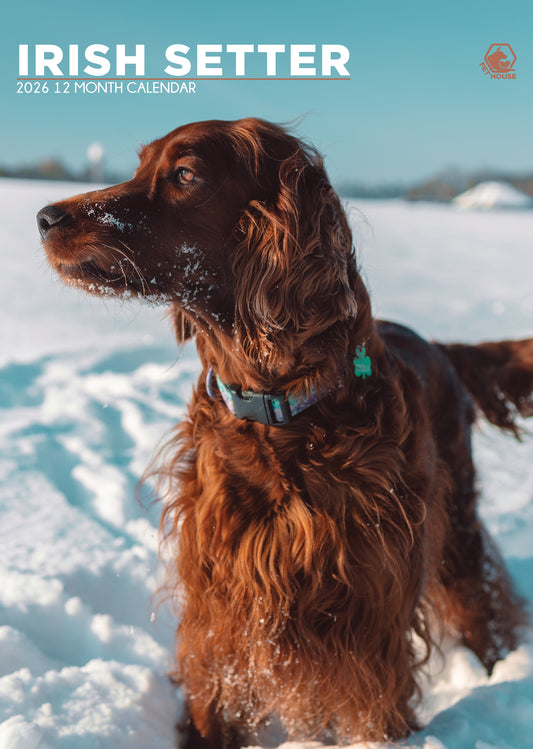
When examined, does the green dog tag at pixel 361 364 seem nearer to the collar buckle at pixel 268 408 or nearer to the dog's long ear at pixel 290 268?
the dog's long ear at pixel 290 268

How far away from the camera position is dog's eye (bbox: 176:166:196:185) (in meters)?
1.70

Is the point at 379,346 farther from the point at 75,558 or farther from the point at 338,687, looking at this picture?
the point at 75,558

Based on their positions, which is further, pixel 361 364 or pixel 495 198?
pixel 495 198

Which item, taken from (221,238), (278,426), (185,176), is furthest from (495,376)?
(185,176)

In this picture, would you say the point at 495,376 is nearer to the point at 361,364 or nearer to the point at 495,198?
the point at 361,364

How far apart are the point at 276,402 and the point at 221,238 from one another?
19.2 inches

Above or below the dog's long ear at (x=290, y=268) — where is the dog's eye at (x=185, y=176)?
above

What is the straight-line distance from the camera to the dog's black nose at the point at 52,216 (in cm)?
165

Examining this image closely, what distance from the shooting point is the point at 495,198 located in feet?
99.5

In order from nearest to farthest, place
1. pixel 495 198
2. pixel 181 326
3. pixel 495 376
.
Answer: pixel 181 326 → pixel 495 376 → pixel 495 198

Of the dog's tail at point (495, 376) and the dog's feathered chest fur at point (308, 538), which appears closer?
the dog's feathered chest fur at point (308, 538)

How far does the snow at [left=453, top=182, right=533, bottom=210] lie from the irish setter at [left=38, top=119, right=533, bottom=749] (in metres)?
31.2

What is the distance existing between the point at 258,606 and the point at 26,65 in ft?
14.3

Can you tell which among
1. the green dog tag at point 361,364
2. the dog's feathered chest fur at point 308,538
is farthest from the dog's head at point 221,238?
the dog's feathered chest fur at point 308,538
